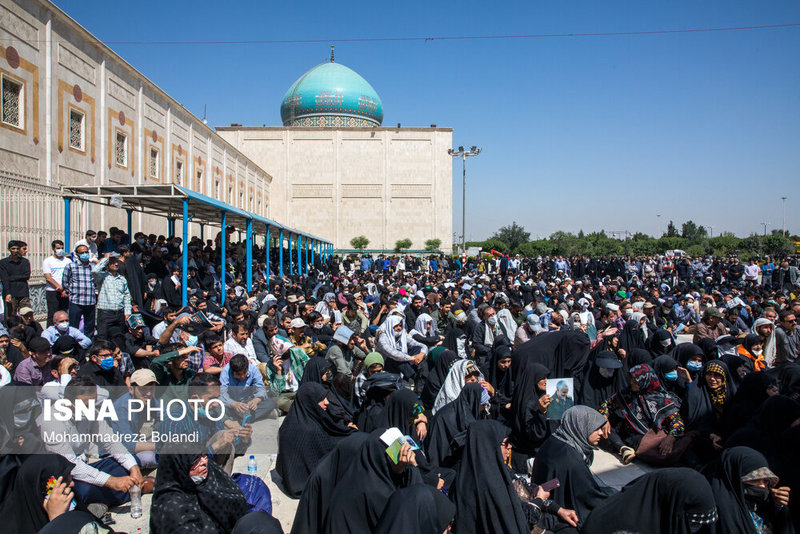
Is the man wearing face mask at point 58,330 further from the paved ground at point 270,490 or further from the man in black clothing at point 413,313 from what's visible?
the man in black clothing at point 413,313

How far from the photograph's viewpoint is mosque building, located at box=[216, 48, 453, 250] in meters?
36.7

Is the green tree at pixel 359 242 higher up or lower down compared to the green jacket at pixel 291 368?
higher up

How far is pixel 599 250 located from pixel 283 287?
35.1 metres

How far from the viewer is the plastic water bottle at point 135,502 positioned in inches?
155

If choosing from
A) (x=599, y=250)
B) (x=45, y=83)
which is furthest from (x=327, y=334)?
(x=599, y=250)

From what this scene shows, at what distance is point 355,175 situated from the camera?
36.8 meters

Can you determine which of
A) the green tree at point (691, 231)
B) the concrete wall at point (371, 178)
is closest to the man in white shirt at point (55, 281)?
the concrete wall at point (371, 178)

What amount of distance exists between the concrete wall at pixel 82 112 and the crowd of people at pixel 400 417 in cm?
590

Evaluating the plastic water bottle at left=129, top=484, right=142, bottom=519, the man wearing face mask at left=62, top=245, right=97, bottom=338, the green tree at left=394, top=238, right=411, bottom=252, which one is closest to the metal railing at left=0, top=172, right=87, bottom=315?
the man wearing face mask at left=62, top=245, right=97, bottom=338

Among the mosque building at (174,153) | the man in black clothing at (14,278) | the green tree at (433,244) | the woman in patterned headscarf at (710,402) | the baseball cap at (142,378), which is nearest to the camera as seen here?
the woman in patterned headscarf at (710,402)

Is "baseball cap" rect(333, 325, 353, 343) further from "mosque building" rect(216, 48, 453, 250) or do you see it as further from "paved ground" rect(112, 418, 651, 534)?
"mosque building" rect(216, 48, 453, 250)

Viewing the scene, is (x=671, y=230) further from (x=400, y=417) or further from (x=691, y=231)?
(x=400, y=417)

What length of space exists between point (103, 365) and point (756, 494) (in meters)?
4.94

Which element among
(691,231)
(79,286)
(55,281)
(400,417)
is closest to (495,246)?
(691,231)
